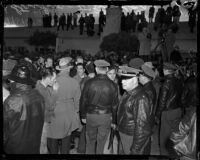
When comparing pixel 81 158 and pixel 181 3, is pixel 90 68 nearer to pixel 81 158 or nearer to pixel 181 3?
pixel 81 158

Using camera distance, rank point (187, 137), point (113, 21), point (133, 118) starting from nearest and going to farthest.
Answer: point (187, 137), point (133, 118), point (113, 21)

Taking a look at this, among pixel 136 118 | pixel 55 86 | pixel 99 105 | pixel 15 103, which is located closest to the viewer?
pixel 15 103

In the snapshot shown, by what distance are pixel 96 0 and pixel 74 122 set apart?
2596 millimetres

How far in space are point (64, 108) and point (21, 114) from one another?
4.69 ft

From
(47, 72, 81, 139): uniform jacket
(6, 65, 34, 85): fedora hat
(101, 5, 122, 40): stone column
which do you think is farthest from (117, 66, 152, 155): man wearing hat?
(101, 5, 122, 40): stone column

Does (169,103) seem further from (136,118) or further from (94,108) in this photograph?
(136,118)

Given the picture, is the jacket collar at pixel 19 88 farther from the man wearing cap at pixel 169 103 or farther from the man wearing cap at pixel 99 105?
the man wearing cap at pixel 169 103

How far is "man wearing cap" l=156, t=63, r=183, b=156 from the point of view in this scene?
511cm

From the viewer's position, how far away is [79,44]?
18.7 metres

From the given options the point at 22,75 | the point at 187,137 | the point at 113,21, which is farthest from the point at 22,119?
the point at 113,21

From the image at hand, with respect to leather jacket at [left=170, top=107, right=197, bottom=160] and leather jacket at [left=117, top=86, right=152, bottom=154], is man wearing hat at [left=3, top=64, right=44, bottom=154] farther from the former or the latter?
leather jacket at [left=170, top=107, right=197, bottom=160]

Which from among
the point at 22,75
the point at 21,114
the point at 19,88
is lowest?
the point at 21,114

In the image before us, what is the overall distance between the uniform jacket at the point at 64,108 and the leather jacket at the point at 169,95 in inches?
62.9

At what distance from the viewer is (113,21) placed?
42.7 feet
